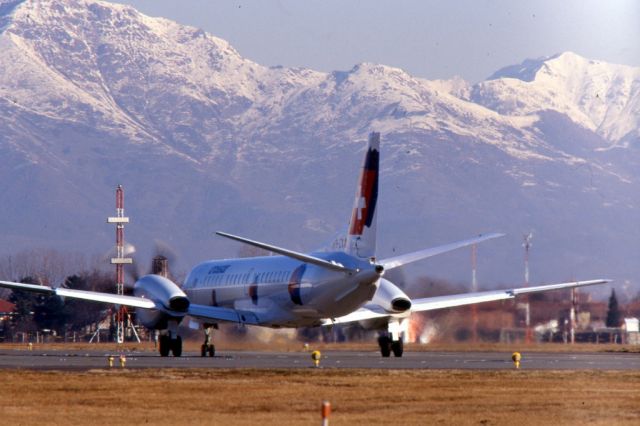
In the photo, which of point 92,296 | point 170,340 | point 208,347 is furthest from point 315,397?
point 208,347

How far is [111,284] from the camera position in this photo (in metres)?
93.9

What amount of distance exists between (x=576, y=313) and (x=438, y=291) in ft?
39.9

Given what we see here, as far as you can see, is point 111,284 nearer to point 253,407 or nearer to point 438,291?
point 438,291

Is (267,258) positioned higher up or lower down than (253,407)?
higher up

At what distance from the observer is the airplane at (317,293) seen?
6228 cm

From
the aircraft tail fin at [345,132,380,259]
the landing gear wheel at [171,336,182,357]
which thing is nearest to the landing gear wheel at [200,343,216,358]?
the landing gear wheel at [171,336,182,357]

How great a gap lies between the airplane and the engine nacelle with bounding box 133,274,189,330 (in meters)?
0.04

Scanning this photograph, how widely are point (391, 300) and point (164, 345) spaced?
10.1 m

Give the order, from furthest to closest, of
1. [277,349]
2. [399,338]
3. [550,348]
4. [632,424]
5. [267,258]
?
[550,348]
[277,349]
[267,258]
[399,338]
[632,424]

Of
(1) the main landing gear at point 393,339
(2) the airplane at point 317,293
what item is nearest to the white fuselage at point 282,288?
(2) the airplane at point 317,293

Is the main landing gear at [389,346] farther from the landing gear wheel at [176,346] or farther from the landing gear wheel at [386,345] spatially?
the landing gear wheel at [176,346]

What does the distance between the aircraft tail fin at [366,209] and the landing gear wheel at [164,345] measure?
9152 millimetres

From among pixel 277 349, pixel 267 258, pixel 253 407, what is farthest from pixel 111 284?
pixel 253 407

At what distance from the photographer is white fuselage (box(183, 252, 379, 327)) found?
62.5 metres
